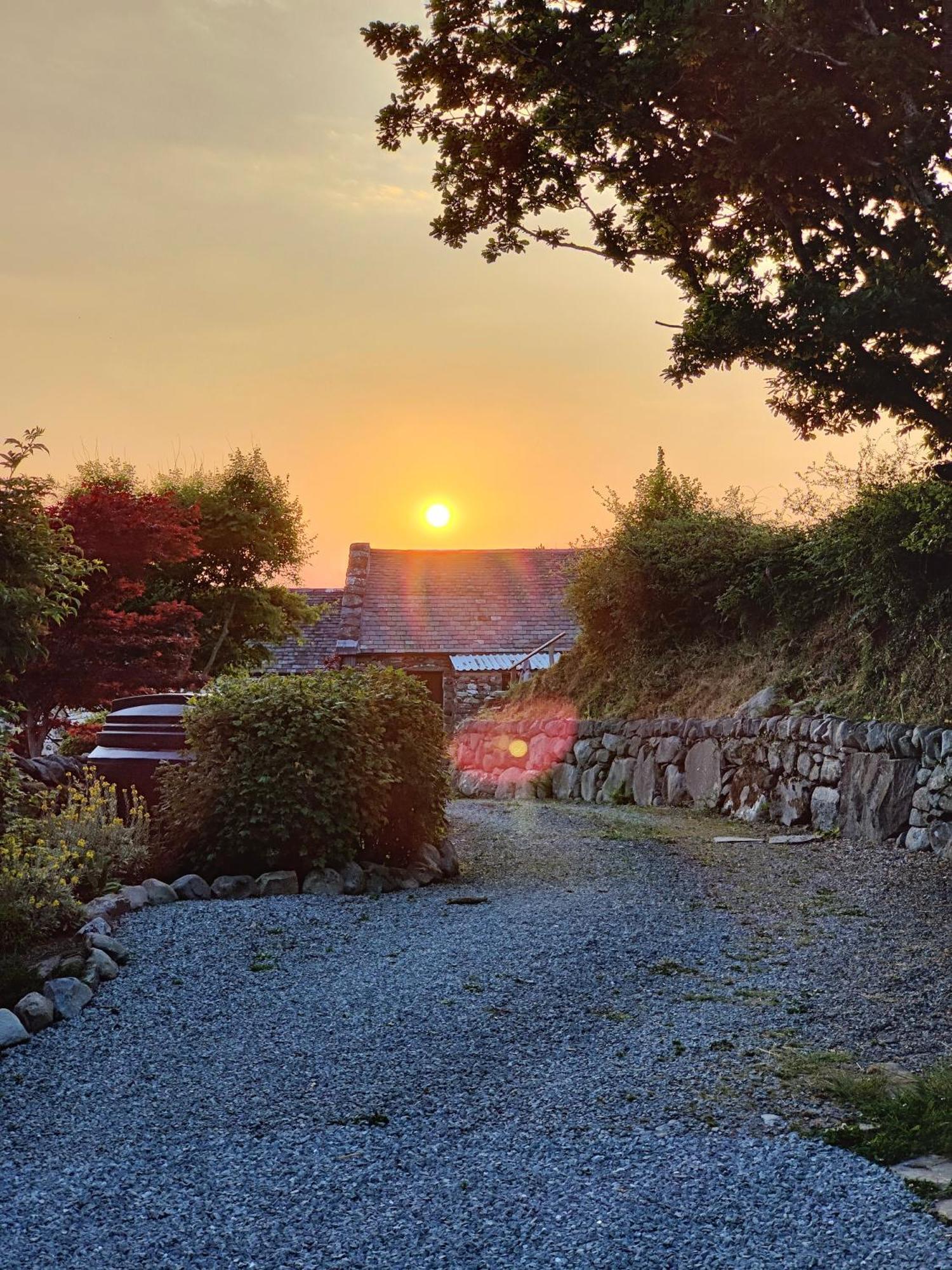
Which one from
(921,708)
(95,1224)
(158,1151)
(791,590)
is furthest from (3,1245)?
(791,590)

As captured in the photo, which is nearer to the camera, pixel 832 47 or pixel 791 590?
pixel 832 47

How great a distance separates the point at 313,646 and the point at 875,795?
18138mm

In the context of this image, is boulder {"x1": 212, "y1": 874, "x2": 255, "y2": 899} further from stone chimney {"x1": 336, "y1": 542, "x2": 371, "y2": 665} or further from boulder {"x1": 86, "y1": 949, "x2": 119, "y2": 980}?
stone chimney {"x1": 336, "y1": 542, "x2": 371, "y2": 665}

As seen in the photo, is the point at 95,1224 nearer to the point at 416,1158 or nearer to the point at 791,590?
the point at 416,1158

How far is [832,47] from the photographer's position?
20.0 ft

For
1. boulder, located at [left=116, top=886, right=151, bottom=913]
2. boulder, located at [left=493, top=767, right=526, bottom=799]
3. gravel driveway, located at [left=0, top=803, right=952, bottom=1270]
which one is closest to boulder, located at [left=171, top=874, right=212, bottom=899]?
boulder, located at [left=116, top=886, right=151, bottom=913]

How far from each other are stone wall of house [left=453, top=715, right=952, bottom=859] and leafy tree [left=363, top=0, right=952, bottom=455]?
9.78ft

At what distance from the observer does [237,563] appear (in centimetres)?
1984

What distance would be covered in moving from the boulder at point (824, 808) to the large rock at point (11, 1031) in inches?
289

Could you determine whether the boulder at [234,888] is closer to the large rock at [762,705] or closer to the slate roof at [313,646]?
the large rock at [762,705]

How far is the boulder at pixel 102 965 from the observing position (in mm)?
4785

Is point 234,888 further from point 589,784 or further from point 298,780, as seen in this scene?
point 589,784

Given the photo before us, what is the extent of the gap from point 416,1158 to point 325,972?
1.91 metres

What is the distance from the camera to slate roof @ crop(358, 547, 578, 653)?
82.3ft
